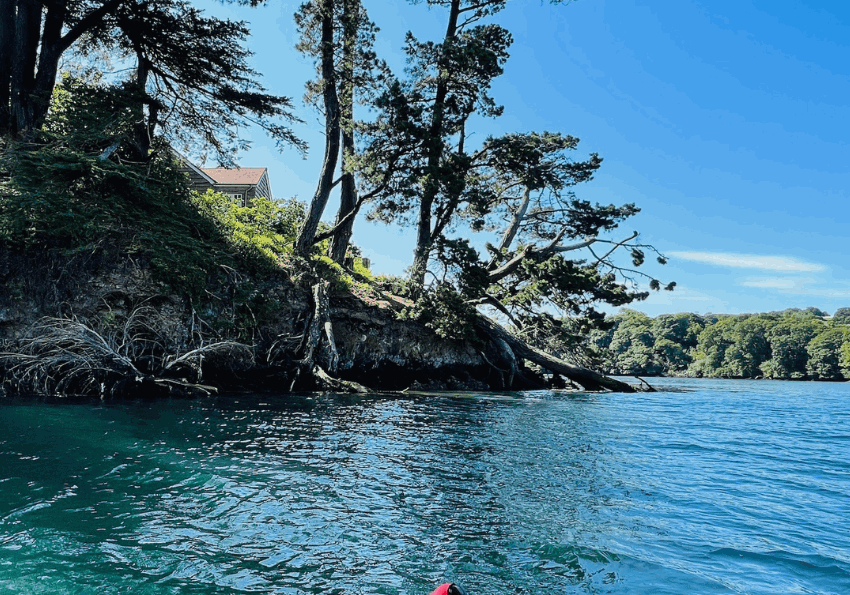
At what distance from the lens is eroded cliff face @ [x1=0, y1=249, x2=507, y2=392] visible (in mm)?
12789

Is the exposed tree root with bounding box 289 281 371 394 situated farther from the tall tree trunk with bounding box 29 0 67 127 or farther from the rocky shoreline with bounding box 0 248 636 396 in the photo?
the tall tree trunk with bounding box 29 0 67 127

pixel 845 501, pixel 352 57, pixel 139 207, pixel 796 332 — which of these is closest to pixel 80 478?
pixel 845 501

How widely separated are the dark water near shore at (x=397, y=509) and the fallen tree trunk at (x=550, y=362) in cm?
1089

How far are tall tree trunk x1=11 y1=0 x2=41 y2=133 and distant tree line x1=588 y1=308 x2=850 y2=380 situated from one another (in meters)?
66.0

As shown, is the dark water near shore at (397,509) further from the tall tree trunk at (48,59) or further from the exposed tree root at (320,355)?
the tall tree trunk at (48,59)

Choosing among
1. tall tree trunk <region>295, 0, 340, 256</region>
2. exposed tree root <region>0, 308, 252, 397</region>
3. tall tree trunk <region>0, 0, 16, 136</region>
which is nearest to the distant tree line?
tall tree trunk <region>295, 0, 340, 256</region>

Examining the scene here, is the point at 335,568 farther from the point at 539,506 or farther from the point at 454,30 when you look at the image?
the point at 454,30

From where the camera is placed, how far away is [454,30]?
22297 mm

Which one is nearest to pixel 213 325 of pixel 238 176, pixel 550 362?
pixel 550 362

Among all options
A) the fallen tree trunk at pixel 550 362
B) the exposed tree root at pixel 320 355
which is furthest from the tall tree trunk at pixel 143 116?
the fallen tree trunk at pixel 550 362

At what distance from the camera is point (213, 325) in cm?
1458

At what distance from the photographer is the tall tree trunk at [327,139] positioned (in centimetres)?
1906

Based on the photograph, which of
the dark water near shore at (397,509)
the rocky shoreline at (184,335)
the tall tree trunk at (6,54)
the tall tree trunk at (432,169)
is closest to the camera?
the dark water near shore at (397,509)

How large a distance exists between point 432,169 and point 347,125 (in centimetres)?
395
